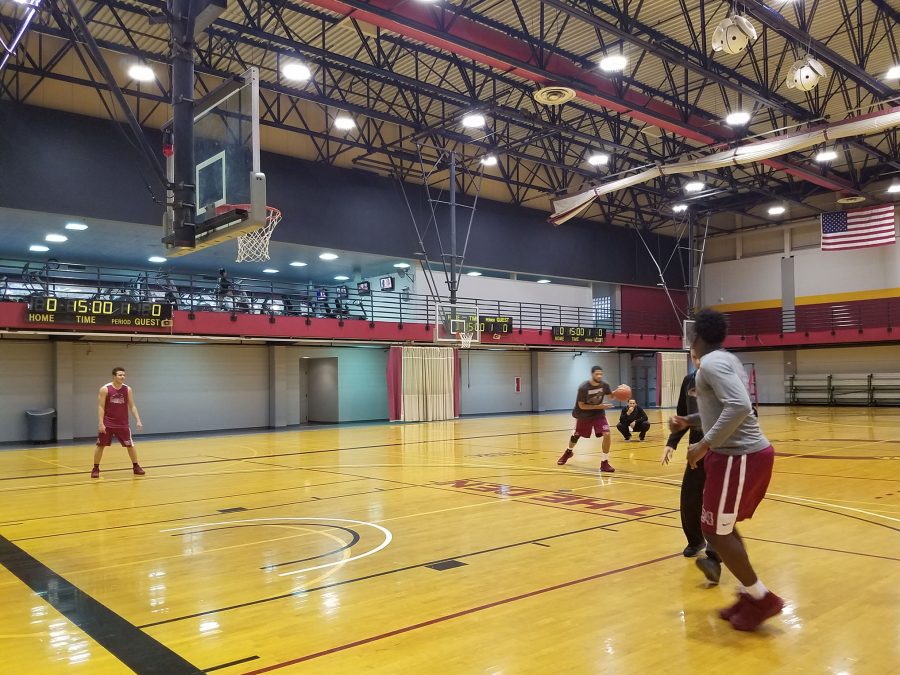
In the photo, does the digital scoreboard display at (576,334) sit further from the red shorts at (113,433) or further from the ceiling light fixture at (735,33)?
the red shorts at (113,433)

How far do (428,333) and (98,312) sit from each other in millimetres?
11039

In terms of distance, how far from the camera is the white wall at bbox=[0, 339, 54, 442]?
63.8 ft

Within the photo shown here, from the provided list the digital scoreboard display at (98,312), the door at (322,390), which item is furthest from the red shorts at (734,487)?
the door at (322,390)

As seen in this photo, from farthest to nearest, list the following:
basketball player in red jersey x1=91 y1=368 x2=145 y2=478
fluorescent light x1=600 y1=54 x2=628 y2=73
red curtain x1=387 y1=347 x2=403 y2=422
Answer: red curtain x1=387 y1=347 x2=403 y2=422, fluorescent light x1=600 y1=54 x2=628 y2=73, basketball player in red jersey x1=91 y1=368 x2=145 y2=478

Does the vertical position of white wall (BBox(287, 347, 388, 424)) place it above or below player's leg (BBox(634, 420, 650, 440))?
above

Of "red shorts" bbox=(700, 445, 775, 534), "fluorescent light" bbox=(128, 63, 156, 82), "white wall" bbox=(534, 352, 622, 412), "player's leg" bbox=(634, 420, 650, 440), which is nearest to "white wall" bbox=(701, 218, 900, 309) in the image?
"white wall" bbox=(534, 352, 622, 412)

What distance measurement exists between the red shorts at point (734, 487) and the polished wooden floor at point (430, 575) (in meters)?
0.60

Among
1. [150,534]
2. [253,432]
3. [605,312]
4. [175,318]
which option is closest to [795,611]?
[150,534]

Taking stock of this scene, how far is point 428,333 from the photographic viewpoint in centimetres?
2559

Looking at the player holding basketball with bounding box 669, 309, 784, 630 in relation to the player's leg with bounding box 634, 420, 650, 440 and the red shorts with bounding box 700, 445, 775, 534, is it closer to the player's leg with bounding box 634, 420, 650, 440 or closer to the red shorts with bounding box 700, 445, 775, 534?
the red shorts with bounding box 700, 445, 775, 534

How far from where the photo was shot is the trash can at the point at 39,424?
19312 mm

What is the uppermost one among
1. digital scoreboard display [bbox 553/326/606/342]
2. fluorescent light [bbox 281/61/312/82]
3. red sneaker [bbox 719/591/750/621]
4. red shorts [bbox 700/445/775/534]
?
fluorescent light [bbox 281/61/312/82]

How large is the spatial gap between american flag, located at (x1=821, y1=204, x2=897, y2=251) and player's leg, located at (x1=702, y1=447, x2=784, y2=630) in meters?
27.8

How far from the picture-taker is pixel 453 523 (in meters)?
7.26
